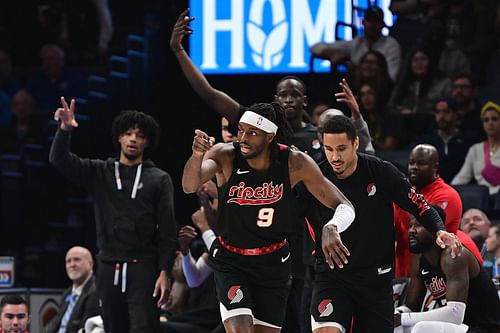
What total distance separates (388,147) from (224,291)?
509 centimetres

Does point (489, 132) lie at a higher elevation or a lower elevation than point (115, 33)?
lower

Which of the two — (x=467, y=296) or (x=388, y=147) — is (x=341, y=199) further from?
(x=388, y=147)

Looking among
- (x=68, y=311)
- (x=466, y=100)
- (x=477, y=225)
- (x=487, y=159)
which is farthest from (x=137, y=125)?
(x=466, y=100)

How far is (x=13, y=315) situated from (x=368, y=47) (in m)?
5.21

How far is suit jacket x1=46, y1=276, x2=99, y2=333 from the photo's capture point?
33.0 ft

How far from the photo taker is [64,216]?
44.8 ft

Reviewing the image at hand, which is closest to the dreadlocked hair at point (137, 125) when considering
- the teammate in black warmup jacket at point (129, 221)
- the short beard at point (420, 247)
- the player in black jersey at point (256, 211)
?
the teammate in black warmup jacket at point (129, 221)

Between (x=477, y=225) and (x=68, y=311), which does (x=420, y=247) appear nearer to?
(x=477, y=225)

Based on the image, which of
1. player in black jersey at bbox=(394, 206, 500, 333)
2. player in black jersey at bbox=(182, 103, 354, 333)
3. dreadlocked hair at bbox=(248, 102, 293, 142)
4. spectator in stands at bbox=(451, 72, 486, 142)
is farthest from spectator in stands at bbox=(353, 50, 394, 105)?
player in black jersey at bbox=(182, 103, 354, 333)

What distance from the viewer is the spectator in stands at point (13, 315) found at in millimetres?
9680

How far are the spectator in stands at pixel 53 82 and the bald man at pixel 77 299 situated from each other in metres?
4.61

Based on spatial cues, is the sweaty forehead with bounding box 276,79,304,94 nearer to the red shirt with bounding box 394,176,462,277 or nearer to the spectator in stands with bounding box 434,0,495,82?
the red shirt with bounding box 394,176,462,277

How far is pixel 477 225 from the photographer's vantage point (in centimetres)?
980

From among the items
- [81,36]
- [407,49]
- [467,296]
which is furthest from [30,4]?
[467,296]
